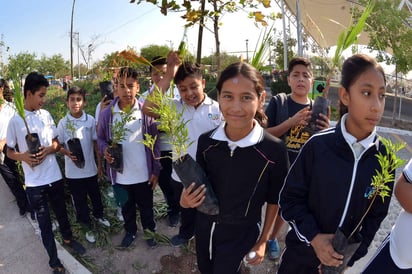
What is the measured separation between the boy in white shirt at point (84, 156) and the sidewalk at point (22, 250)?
441mm

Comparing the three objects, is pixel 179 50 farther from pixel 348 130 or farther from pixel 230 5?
pixel 348 130

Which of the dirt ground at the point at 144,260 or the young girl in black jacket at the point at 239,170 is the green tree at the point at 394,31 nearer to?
the dirt ground at the point at 144,260

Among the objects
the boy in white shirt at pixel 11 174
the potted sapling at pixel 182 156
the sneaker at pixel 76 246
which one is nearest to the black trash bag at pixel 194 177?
the potted sapling at pixel 182 156

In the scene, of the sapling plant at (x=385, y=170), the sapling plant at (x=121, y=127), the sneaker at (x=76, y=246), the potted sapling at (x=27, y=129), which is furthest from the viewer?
the sneaker at (x=76, y=246)

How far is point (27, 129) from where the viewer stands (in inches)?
104

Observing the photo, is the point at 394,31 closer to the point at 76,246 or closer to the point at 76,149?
the point at 76,149

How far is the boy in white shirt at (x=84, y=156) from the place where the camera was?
3195 millimetres

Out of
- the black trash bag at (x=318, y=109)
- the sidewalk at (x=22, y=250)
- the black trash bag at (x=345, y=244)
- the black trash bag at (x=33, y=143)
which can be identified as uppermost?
the black trash bag at (x=318, y=109)

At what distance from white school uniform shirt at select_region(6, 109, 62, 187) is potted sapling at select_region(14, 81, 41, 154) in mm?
142

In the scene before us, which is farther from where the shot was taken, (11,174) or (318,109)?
(11,174)

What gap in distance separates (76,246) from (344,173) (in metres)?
2.81

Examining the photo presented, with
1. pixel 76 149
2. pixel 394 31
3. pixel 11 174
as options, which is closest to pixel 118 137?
pixel 76 149

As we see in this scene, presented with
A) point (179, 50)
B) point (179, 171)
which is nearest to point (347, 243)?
point (179, 171)

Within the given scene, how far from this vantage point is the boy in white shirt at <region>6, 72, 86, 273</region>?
2770mm
